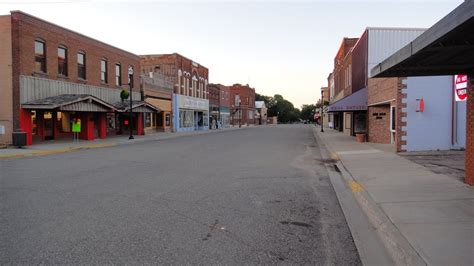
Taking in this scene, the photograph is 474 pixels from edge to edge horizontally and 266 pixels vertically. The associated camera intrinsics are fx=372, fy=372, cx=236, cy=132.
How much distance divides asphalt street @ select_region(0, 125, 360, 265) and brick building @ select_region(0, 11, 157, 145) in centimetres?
1246

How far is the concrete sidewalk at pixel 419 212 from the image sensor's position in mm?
4445

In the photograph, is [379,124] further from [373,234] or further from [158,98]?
[158,98]

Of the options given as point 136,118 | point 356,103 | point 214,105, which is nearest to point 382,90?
point 356,103

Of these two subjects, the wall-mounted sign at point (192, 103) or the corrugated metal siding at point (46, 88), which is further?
the wall-mounted sign at point (192, 103)

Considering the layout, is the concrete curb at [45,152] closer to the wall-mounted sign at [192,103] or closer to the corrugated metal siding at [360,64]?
the corrugated metal siding at [360,64]

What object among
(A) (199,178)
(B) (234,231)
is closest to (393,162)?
(A) (199,178)

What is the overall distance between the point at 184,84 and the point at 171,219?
4408 centimetres

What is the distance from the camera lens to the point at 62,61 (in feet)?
83.8

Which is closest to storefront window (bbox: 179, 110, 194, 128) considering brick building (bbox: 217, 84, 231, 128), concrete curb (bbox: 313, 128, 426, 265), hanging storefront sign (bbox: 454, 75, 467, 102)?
brick building (bbox: 217, 84, 231, 128)

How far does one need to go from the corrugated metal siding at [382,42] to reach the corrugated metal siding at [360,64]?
23.6 inches

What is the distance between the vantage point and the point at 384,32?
23.8 meters

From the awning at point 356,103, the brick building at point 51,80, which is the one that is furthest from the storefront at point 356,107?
the brick building at point 51,80

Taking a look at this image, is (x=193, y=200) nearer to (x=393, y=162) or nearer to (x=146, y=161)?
(x=146, y=161)

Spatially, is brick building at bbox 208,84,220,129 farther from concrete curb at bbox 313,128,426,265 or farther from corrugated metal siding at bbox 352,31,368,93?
concrete curb at bbox 313,128,426,265
